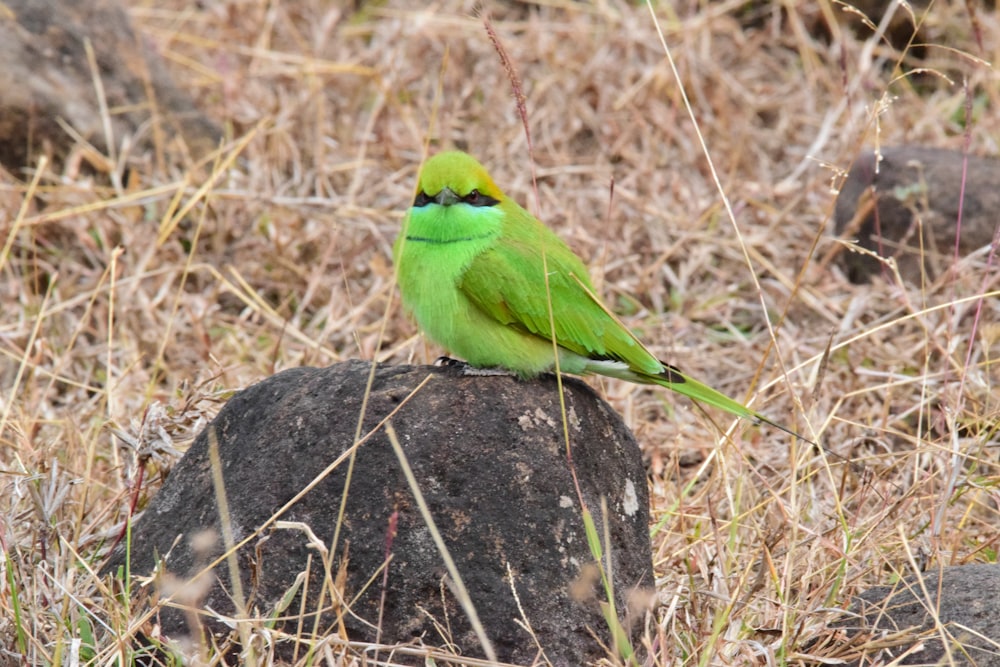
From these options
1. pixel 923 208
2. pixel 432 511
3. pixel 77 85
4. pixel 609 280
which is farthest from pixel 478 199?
pixel 77 85

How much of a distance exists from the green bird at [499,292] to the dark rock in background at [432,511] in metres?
0.18

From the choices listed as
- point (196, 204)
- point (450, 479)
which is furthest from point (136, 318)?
point (450, 479)

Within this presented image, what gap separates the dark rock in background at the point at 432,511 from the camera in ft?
10.4

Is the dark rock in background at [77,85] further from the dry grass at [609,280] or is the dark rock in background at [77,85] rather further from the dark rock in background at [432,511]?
the dark rock in background at [432,511]

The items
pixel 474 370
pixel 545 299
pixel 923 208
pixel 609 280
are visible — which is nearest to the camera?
pixel 474 370

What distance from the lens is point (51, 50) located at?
671cm

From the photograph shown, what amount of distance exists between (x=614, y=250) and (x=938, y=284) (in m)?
1.64

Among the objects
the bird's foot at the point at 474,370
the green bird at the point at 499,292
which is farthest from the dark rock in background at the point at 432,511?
the green bird at the point at 499,292

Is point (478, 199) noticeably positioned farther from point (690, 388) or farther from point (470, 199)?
point (690, 388)

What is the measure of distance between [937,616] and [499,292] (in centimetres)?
155

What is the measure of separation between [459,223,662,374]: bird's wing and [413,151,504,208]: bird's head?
0.53 feet

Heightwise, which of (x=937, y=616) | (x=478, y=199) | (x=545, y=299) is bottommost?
(x=937, y=616)

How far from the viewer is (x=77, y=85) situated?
6699mm

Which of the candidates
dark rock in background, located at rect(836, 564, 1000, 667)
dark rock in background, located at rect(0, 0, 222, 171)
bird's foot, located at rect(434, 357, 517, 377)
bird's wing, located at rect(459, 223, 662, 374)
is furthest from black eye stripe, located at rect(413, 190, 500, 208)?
dark rock in background, located at rect(0, 0, 222, 171)
